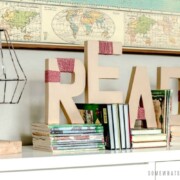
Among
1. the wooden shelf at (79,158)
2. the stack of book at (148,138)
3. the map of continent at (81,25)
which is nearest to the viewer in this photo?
the wooden shelf at (79,158)

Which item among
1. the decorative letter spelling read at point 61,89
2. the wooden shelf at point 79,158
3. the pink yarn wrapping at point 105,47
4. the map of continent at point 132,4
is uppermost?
the map of continent at point 132,4

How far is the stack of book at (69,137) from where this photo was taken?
3.99 ft

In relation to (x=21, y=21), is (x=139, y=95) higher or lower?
lower

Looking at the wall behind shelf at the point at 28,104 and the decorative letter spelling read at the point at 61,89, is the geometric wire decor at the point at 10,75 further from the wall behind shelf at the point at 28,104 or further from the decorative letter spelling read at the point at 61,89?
the decorative letter spelling read at the point at 61,89

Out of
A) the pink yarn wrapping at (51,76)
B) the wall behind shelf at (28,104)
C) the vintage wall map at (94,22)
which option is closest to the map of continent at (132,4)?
the vintage wall map at (94,22)

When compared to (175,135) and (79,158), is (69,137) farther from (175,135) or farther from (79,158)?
(175,135)

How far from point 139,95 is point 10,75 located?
0.39 meters

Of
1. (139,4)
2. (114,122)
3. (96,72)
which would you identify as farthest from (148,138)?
(139,4)

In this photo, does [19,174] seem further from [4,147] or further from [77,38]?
[77,38]

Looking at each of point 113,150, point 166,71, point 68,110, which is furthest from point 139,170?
point 166,71

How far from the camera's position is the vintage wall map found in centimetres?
141

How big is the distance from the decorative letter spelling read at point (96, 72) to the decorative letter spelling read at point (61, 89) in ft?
0.08

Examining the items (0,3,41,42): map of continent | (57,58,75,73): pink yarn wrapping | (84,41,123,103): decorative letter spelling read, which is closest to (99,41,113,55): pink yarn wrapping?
(84,41,123,103): decorative letter spelling read

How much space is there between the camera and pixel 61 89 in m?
1.30
